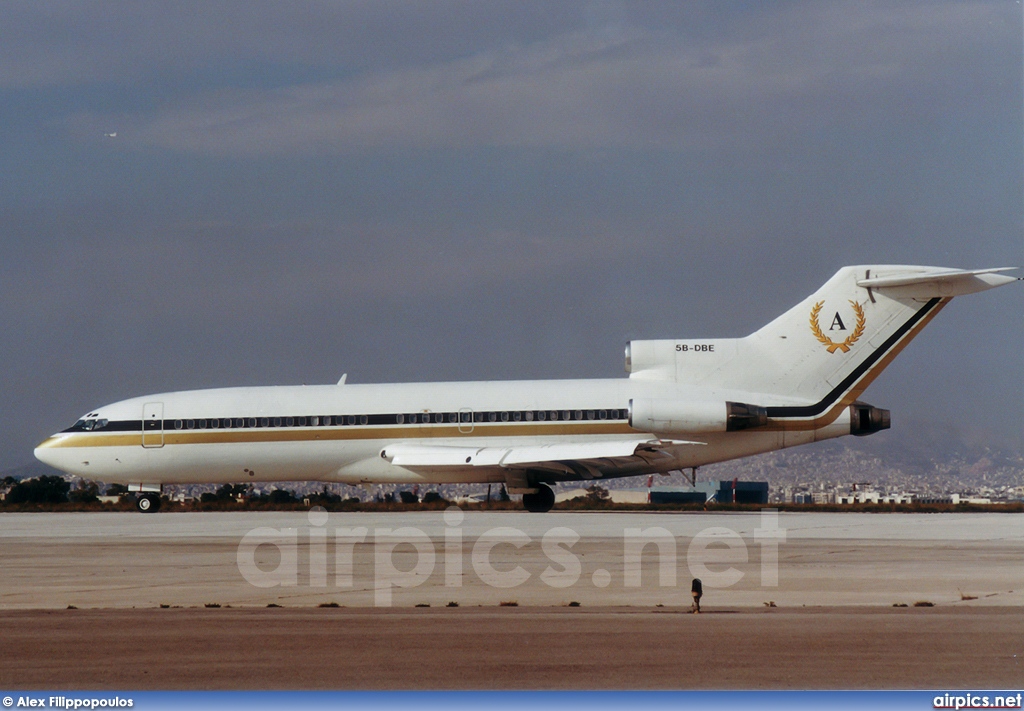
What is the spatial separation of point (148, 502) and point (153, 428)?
2833mm

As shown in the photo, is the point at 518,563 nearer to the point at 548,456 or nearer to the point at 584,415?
the point at 548,456

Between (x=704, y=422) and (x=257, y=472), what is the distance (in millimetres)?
13897

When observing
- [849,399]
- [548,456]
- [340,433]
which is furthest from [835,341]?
[340,433]

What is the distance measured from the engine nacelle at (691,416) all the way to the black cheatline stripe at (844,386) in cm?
87

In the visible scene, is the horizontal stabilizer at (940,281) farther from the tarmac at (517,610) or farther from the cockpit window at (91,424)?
the cockpit window at (91,424)

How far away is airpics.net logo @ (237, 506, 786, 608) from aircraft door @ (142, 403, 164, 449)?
12177mm

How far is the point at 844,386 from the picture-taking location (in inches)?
1289

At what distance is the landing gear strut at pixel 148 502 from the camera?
36531mm

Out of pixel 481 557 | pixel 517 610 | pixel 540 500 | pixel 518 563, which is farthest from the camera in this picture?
pixel 540 500

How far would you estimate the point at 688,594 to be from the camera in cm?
1317

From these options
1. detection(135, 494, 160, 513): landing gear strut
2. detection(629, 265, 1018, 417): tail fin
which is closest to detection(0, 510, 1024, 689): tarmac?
detection(629, 265, 1018, 417): tail fin

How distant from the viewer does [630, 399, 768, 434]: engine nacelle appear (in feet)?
105

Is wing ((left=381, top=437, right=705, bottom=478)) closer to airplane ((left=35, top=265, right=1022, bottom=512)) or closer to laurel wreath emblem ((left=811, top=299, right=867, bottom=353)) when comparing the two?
airplane ((left=35, top=265, right=1022, bottom=512))

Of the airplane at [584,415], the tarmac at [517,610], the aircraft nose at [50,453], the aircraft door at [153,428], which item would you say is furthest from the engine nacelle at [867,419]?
the aircraft nose at [50,453]
